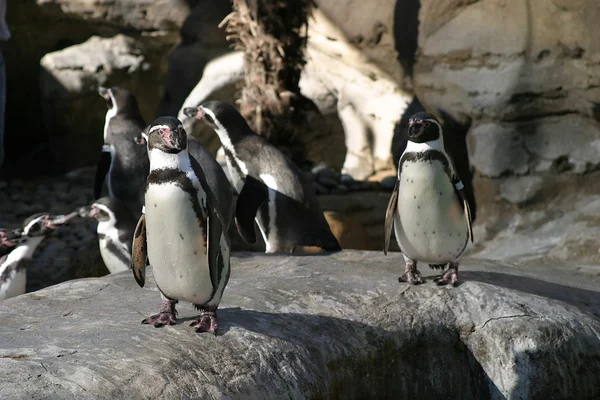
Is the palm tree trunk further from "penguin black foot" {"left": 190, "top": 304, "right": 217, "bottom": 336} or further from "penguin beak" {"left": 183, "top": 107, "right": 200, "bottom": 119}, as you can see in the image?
"penguin black foot" {"left": 190, "top": 304, "right": 217, "bottom": 336}

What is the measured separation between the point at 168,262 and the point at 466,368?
1.50 meters

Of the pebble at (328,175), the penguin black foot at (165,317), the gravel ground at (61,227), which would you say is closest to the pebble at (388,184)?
the pebble at (328,175)

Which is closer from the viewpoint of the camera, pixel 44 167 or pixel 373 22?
pixel 373 22

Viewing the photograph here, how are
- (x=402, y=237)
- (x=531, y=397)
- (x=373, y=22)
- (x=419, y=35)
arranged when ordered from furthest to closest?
(x=373, y=22), (x=419, y=35), (x=402, y=237), (x=531, y=397)

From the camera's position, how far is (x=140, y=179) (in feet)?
26.5

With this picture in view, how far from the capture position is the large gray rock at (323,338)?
3342 millimetres

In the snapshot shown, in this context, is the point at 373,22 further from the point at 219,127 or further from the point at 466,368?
the point at 466,368

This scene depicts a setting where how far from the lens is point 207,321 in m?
3.68

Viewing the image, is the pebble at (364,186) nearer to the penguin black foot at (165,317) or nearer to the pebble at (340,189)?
the pebble at (340,189)

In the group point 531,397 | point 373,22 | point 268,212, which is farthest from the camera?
point 373,22

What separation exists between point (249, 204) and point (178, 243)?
2.39 meters

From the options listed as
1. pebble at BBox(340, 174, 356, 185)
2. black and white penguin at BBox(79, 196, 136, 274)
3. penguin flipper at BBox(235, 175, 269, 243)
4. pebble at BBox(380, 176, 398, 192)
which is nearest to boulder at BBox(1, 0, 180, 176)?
pebble at BBox(340, 174, 356, 185)

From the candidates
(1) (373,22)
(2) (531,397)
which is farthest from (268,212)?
(1) (373,22)

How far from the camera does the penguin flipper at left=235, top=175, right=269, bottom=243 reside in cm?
588
